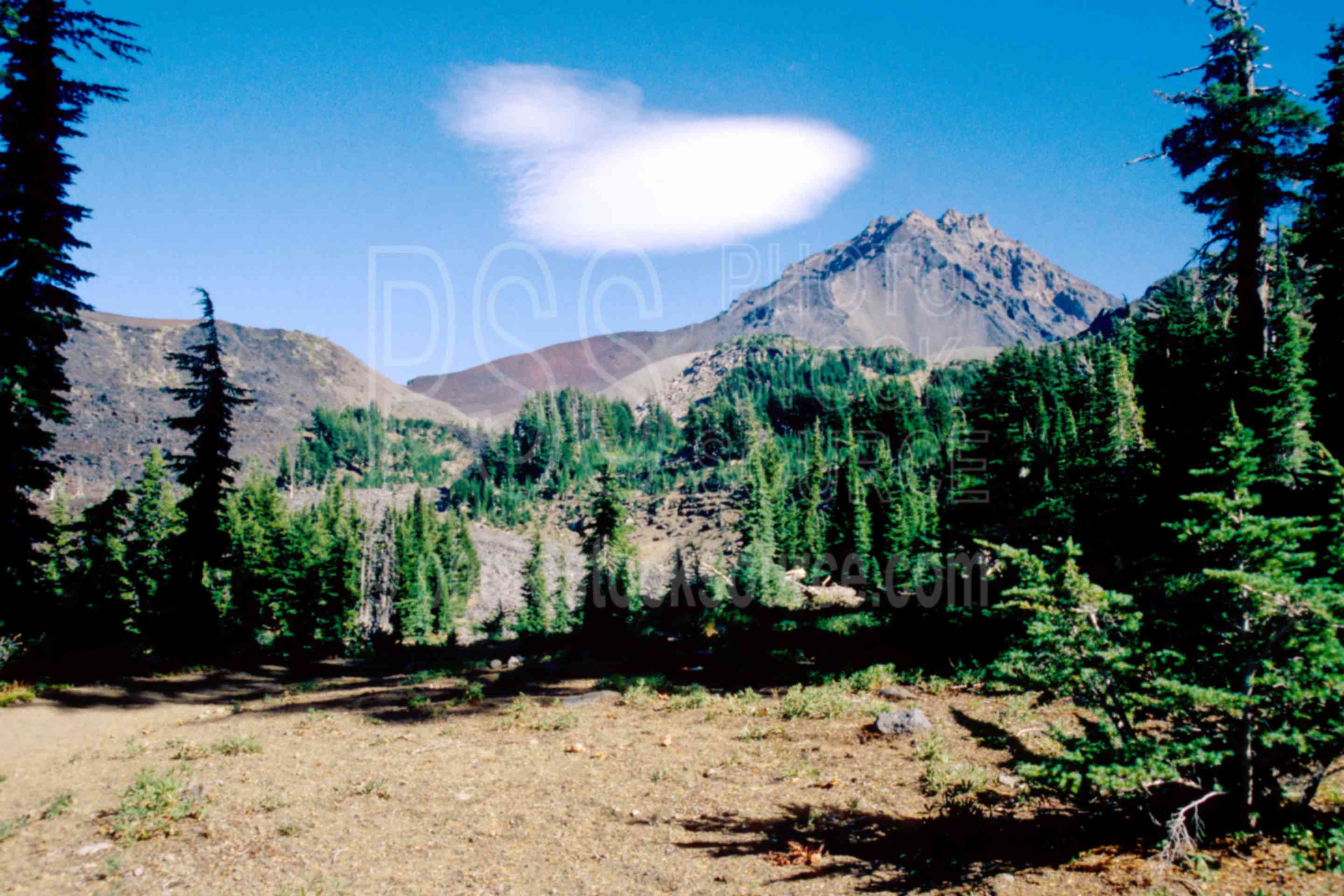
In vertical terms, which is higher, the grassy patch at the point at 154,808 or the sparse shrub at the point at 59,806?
the grassy patch at the point at 154,808

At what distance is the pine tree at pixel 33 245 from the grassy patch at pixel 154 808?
12113 mm

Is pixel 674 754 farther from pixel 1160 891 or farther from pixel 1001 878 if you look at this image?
pixel 1160 891

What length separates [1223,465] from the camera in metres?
7.62

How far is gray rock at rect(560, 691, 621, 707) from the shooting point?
17406mm

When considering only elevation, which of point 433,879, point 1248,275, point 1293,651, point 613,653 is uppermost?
point 1248,275

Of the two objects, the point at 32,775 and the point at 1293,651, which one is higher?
the point at 1293,651

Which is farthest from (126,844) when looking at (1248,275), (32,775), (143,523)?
(143,523)

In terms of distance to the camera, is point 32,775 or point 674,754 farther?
point 674,754

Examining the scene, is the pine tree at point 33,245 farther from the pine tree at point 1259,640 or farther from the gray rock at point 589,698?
the pine tree at point 1259,640

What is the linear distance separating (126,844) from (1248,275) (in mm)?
22073

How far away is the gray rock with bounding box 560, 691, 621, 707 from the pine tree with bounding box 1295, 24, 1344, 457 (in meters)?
17.7

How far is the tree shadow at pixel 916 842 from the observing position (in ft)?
24.0

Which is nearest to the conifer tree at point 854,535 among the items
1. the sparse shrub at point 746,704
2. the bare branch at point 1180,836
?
the sparse shrub at point 746,704

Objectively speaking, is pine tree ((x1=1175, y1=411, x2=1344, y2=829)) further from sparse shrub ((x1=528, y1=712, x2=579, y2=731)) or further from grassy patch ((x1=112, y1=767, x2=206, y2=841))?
grassy patch ((x1=112, y1=767, x2=206, y2=841))
